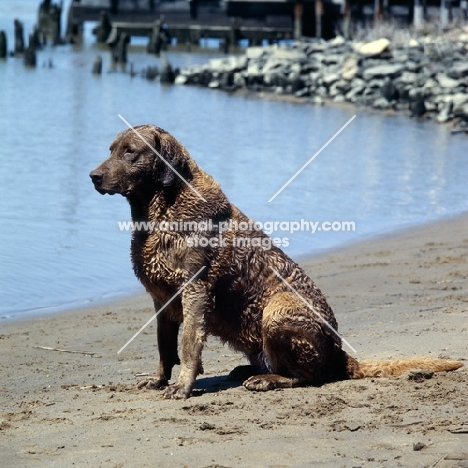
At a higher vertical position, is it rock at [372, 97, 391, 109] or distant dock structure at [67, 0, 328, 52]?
distant dock structure at [67, 0, 328, 52]

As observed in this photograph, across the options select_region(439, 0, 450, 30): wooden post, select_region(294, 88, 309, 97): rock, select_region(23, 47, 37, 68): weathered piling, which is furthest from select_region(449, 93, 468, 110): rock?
select_region(23, 47, 37, 68): weathered piling

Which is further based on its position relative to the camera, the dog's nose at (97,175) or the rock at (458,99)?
the rock at (458,99)

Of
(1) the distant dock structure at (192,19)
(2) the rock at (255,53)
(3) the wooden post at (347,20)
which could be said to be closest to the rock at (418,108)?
(2) the rock at (255,53)

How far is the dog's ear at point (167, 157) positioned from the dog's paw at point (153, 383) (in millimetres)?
1382

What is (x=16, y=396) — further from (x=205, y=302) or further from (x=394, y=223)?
(x=394, y=223)

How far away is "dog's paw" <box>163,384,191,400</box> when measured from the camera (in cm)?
668

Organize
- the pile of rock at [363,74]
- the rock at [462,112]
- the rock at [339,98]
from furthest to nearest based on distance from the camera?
1. the rock at [339,98]
2. the pile of rock at [363,74]
3. the rock at [462,112]

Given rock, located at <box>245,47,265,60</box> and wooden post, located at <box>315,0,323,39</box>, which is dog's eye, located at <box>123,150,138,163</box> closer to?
rock, located at <box>245,47,265,60</box>

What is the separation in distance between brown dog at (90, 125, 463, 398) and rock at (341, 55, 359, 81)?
28752mm

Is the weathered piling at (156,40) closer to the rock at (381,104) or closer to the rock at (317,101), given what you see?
the rock at (317,101)

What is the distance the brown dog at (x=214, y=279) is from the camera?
22.1ft

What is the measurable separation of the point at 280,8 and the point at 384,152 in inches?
1284

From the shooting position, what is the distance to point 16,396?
7223mm

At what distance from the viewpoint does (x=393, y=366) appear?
6.84 m
